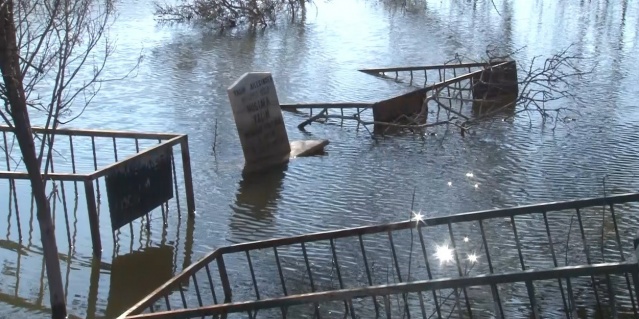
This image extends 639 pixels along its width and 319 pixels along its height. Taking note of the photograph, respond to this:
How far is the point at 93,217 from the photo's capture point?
9.00 meters

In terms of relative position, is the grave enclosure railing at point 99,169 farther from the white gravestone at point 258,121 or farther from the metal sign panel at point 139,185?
the white gravestone at point 258,121

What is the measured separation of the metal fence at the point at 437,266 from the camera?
662cm

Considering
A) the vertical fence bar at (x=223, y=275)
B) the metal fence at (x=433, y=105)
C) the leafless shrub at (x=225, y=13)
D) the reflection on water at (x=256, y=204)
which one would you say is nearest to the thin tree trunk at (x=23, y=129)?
the vertical fence bar at (x=223, y=275)

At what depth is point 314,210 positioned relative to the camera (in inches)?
441

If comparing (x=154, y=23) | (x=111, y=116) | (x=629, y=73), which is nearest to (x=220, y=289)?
(x=111, y=116)

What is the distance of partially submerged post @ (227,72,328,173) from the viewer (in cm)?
1320

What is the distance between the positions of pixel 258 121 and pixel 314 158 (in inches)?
39.5

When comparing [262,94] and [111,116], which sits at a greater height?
[262,94]

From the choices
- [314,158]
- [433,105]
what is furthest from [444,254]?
[433,105]

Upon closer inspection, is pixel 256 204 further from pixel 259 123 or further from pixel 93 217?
pixel 93 217

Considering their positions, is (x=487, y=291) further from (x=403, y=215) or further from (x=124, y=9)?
(x=124, y=9)

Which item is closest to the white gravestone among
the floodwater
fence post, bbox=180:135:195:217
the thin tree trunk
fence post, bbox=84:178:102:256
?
the floodwater

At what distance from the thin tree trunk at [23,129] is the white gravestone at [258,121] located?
20.8 feet

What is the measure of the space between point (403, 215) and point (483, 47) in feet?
45.4
